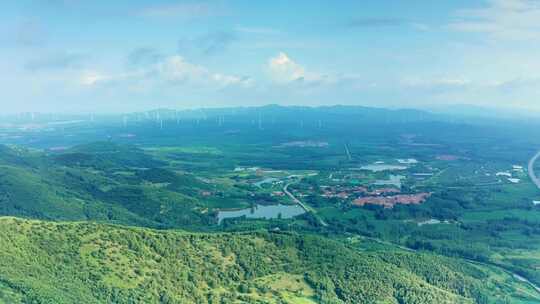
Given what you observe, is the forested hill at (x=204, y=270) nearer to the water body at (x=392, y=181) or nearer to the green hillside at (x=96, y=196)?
the green hillside at (x=96, y=196)

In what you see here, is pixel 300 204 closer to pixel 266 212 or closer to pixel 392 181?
pixel 266 212

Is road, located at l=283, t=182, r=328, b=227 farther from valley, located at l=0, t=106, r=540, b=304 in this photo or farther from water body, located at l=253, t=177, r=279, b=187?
water body, located at l=253, t=177, r=279, b=187

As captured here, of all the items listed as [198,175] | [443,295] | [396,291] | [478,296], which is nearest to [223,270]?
[396,291]

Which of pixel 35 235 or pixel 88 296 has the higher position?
pixel 35 235

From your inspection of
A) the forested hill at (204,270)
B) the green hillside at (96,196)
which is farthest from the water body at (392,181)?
the forested hill at (204,270)

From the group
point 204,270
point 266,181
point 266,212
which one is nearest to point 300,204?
point 266,212

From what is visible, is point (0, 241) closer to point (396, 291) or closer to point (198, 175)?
point (396, 291)

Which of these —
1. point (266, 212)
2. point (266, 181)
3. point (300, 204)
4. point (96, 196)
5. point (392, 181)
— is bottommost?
point (266, 212)
